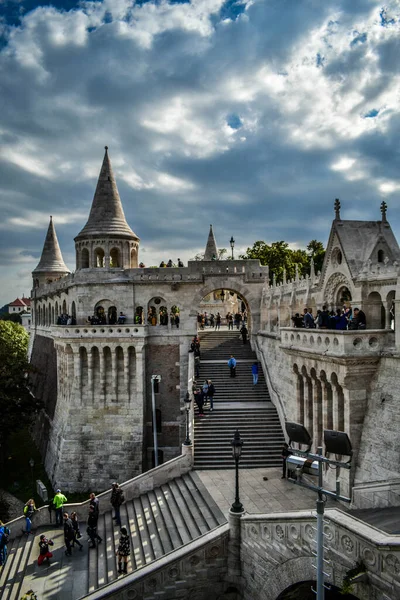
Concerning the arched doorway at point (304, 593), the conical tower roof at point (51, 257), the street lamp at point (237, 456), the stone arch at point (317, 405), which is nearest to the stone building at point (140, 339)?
the stone arch at point (317, 405)

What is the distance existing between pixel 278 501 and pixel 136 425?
13296 mm

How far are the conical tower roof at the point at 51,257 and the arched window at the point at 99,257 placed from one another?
14596 millimetres

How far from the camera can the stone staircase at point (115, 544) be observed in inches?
648

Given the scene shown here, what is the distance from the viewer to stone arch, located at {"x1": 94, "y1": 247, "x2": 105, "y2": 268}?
32000mm

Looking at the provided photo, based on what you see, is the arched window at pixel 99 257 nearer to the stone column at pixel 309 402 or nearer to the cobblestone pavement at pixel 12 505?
the cobblestone pavement at pixel 12 505

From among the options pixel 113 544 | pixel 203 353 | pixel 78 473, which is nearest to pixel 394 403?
pixel 113 544

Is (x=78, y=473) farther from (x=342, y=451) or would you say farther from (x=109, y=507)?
(x=342, y=451)

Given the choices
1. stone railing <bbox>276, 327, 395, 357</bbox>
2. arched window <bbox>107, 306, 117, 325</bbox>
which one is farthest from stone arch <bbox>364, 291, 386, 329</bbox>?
arched window <bbox>107, 306, 117, 325</bbox>

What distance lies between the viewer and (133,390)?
2950cm

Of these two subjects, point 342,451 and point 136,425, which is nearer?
point 342,451

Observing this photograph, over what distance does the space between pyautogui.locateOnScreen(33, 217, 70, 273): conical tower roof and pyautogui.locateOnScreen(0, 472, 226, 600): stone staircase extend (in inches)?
1200

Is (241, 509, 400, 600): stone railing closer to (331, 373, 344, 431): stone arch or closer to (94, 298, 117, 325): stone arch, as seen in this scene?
(331, 373, 344, 431): stone arch

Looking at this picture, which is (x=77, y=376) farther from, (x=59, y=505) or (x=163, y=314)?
(x=59, y=505)

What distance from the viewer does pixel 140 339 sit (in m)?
29.5
